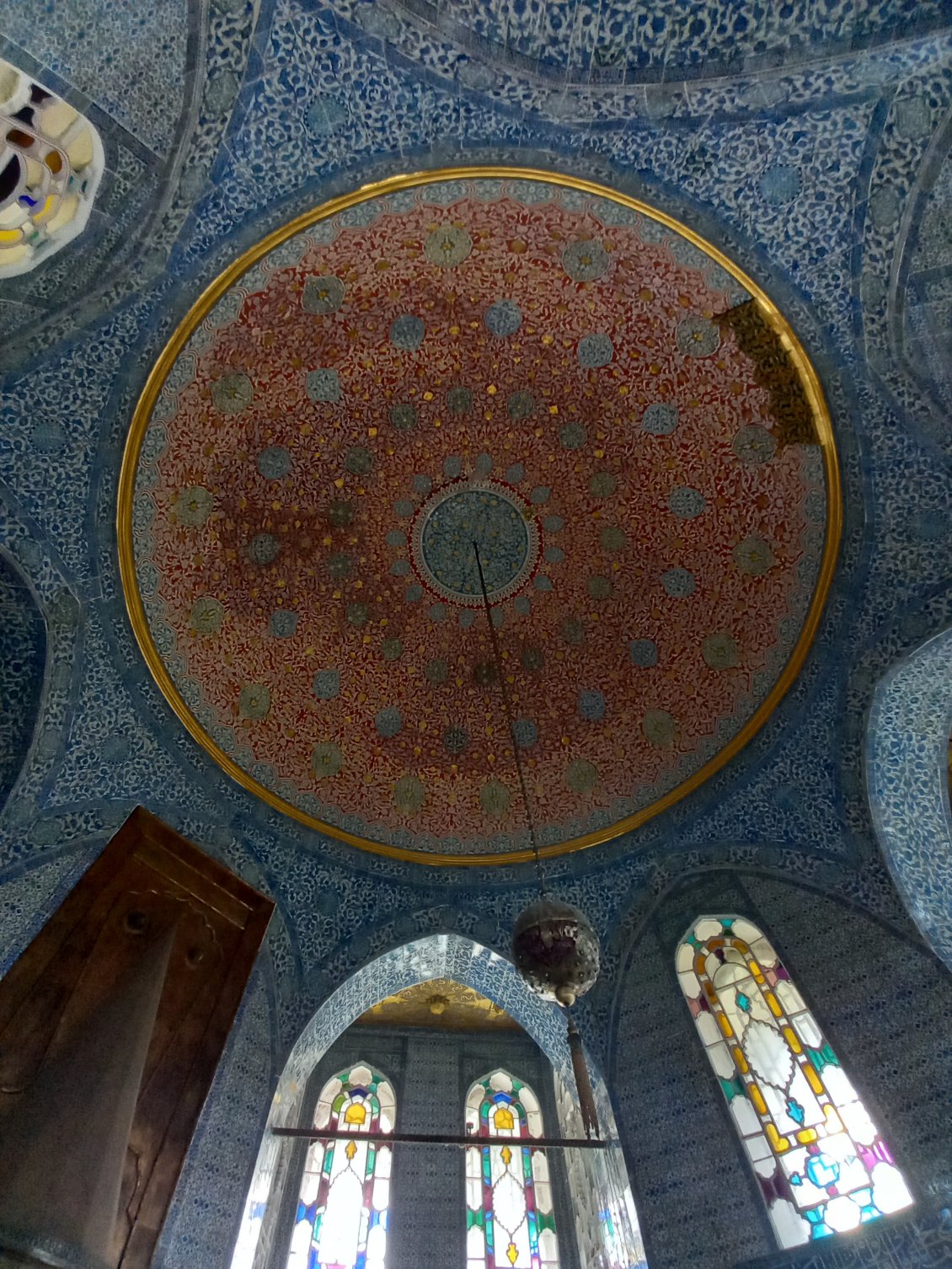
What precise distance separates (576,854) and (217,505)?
13.4ft

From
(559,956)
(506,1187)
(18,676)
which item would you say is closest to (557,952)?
(559,956)

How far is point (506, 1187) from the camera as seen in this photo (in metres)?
6.67

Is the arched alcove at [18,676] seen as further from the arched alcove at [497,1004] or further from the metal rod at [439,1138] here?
the metal rod at [439,1138]

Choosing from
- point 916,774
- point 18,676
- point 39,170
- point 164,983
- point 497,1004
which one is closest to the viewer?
point 164,983

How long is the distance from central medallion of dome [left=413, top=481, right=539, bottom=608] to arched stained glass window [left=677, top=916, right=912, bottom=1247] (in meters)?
3.30

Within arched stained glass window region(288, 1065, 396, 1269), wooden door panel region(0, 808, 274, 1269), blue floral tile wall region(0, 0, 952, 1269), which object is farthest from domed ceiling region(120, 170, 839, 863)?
wooden door panel region(0, 808, 274, 1269)

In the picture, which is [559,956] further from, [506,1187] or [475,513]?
[506,1187]

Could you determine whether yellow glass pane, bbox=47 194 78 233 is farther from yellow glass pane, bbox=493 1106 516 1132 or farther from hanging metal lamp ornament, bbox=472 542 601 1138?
yellow glass pane, bbox=493 1106 516 1132

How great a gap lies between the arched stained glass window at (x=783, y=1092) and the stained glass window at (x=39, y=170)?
6.23 m

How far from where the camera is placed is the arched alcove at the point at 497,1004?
4.86 metres

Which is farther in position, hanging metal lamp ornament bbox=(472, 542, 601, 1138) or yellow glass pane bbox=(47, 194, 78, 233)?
yellow glass pane bbox=(47, 194, 78, 233)

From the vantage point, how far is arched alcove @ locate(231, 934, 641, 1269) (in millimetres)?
4855

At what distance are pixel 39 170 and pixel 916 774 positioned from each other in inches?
258

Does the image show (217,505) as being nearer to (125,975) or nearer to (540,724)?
(540,724)
